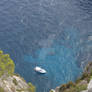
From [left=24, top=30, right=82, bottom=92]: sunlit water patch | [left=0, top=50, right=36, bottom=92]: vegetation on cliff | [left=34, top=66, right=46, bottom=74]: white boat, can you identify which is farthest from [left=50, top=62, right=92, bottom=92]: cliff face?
[left=34, top=66, right=46, bottom=74]: white boat

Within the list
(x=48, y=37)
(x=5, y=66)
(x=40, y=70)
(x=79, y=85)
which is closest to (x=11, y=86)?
(x=5, y=66)

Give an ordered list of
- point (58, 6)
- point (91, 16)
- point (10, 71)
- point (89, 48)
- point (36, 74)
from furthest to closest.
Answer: point (58, 6)
point (91, 16)
point (89, 48)
point (36, 74)
point (10, 71)

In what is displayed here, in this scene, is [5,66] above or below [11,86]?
above

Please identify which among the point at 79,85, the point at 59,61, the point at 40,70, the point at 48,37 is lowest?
the point at 40,70

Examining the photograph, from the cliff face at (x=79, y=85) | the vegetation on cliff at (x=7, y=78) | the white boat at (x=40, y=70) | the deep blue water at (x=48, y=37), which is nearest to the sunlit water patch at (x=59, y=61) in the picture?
the deep blue water at (x=48, y=37)

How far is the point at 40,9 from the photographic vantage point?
87.1m

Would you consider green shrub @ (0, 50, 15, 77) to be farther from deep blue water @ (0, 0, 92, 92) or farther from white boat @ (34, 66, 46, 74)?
white boat @ (34, 66, 46, 74)

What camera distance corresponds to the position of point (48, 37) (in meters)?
74.1

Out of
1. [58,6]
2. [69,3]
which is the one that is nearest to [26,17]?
[58,6]

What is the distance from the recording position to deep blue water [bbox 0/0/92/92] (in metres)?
64.2

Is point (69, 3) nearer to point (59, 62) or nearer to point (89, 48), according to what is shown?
point (89, 48)

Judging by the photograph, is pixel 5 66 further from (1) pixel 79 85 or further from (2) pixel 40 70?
(2) pixel 40 70

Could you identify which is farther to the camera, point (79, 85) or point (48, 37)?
point (48, 37)

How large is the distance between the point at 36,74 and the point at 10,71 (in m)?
20.1
